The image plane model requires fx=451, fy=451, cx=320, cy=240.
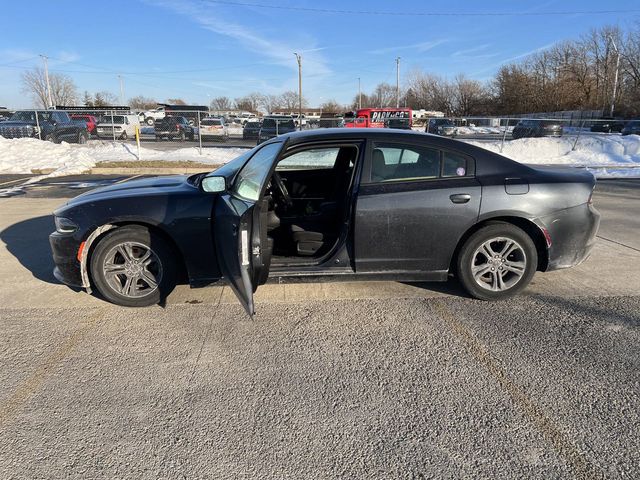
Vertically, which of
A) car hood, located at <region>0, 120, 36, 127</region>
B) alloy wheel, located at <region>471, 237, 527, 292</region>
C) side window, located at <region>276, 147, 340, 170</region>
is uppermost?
car hood, located at <region>0, 120, 36, 127</region>

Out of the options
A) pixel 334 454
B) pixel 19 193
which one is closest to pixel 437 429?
pixel 334 454

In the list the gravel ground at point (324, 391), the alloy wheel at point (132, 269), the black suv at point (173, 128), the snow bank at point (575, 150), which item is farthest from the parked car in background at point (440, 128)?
the alloy wheel at point (132, 269)

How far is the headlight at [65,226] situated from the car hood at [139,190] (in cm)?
16

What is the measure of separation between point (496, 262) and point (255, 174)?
2223 mm

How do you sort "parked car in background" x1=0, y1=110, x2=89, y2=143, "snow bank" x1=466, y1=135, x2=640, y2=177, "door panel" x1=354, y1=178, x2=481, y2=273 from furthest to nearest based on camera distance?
"parked car in background" x1=0, y1=110, x2=89, y2=143, "snow bank" x1=466, y1=135, x2=640, y2=177, "door panel" x1=354, y1=178, x2=481, y2=273

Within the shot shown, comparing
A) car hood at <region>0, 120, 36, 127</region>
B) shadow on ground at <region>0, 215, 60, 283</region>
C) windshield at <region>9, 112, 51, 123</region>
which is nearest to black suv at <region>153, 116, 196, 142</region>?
windshield at <region>9, 112, 51, 123</region>

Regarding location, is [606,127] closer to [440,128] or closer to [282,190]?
[440,128]

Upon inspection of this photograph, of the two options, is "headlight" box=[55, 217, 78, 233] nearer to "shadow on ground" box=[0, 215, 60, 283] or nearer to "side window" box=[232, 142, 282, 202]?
"shadow on ground" box=[0, 215, 60, 283]

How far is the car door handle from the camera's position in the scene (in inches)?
149

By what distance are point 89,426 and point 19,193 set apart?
32.9 feet

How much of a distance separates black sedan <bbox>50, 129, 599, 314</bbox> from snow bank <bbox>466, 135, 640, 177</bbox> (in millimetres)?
16398

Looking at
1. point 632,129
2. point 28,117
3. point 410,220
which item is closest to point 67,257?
point 410,220

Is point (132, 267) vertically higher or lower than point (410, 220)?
lower

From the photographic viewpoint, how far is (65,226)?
385cm
